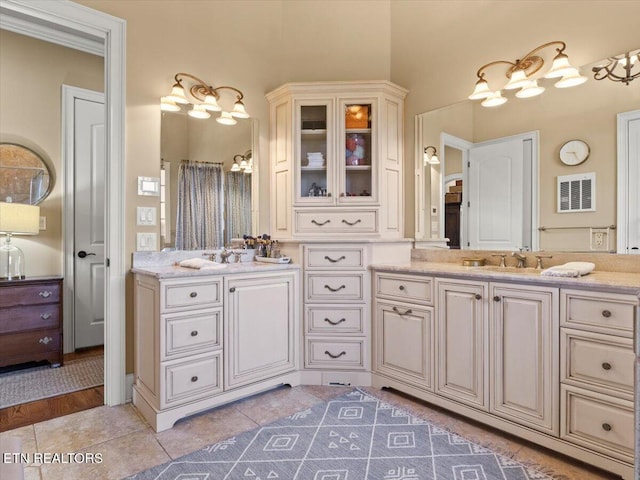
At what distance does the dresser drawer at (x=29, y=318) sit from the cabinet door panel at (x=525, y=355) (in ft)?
10.9

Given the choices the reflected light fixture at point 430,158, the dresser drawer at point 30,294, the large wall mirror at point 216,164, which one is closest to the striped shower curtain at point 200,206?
the large wall mirror at point 216,164

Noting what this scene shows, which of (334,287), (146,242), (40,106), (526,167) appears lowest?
(334,287)

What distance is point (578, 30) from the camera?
85.4 inches

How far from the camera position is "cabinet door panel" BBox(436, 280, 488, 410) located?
2.07 m

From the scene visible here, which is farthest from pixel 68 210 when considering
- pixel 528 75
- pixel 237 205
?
pixel 528 75

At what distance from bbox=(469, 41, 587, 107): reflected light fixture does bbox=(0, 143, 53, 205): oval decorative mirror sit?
3640 mm

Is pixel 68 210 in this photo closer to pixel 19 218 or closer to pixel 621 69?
pixel 19 218

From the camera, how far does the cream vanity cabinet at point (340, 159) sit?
2.82 metres

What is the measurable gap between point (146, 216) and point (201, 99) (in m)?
0.96

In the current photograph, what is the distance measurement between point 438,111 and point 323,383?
7.25ft

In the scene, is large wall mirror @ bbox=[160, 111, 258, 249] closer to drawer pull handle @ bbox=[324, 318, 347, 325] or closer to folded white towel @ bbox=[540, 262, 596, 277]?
drawer pull handle @ bbox=[324, 318, 347, 325]

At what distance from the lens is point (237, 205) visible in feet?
9.68

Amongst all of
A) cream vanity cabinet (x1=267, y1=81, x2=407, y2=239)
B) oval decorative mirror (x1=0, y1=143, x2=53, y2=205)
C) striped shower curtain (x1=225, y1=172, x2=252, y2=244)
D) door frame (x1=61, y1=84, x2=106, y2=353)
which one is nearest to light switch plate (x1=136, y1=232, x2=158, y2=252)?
striped shower curtain (x1=225, y1=172, x2=252, y2=244)

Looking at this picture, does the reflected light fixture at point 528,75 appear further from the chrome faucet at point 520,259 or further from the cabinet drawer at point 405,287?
the cabinet drawer at point 405,287
